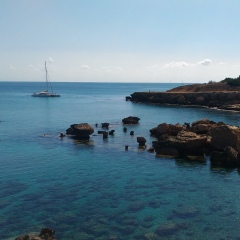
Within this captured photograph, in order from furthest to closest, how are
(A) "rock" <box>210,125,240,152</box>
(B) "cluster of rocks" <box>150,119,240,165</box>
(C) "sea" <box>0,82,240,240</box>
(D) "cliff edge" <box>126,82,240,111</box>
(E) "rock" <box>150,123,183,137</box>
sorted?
(D) "cliff edge" <box>126,82,240,111</box>
(E) "rock" <box>150,123,183,137</box>
(A) "rock" <box>210,125,240,152</box>
(B) "cluster of rocks" <box>150,119,240,165</box>
(C) "sea" <box>0,82,240,240</box>

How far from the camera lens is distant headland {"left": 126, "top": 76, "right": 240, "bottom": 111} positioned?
125 meters

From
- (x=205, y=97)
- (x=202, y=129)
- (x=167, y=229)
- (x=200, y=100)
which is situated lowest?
(x=167, y=229)

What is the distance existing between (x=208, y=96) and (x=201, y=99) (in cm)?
311

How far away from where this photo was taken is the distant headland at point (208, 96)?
410ft

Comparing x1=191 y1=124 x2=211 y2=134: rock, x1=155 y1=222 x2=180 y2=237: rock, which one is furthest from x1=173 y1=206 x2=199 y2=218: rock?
x1=191 y1=124 x2=211 y2=134: rock

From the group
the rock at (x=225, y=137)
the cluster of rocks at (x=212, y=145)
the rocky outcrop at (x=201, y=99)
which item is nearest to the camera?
the cluster of rocks at (x=212, y=145)

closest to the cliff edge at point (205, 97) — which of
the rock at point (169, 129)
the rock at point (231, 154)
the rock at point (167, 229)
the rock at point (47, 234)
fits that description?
the rock at point (169, 129)

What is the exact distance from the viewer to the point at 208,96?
13362cm

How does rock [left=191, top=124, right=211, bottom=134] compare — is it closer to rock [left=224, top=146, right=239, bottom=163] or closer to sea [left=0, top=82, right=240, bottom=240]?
sea [left=0, top=82, right=240, bottom=240]

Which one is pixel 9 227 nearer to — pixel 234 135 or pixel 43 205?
pixel 43 205

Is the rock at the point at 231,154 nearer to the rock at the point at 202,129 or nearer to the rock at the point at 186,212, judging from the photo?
the rock at the point at 202,129

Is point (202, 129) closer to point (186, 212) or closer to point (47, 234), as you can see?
point (186, 212)

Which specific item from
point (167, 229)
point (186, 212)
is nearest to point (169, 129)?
point (186, 212)

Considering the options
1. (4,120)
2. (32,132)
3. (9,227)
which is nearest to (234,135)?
(9,227)
